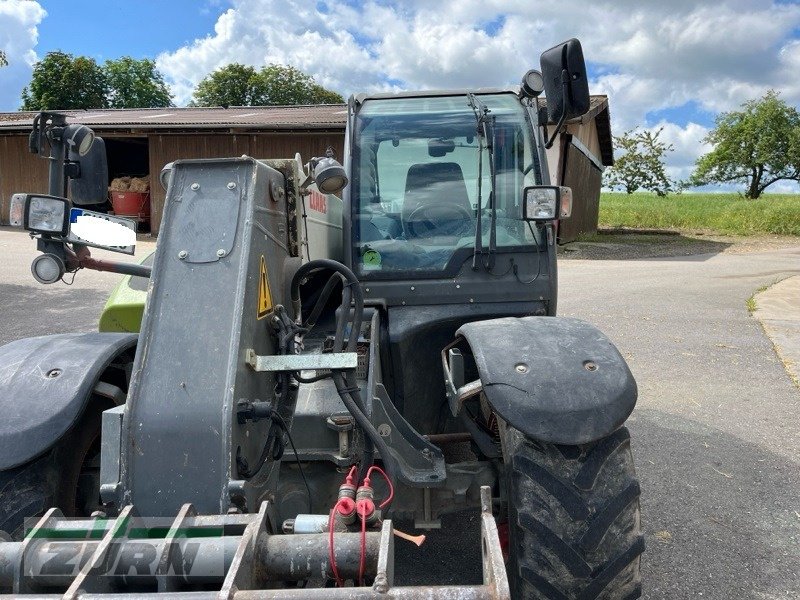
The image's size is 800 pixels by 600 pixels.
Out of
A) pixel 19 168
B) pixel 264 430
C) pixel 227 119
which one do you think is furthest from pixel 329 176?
pixel 19 168

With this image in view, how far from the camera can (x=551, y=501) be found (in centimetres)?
233

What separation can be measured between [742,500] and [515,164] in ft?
8.17

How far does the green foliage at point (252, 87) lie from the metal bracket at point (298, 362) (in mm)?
52676

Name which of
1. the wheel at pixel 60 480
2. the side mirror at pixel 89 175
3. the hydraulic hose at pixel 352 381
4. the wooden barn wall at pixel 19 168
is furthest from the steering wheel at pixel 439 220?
the wooden barn wall at pixel 19 168

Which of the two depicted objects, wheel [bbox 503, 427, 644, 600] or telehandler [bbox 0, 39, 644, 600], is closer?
telehandler [bbox 0, 39, 644, 600]

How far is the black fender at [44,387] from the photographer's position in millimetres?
2287

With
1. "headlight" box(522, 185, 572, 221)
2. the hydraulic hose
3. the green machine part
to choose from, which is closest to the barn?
the green machine part

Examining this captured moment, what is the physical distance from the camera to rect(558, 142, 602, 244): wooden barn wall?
775 inches

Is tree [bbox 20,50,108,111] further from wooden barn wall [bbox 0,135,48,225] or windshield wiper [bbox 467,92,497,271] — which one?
windshield wiper [bbox 467,92,497,271]

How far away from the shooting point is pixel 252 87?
5269cm

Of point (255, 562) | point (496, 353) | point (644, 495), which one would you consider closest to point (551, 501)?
point (496, 353)

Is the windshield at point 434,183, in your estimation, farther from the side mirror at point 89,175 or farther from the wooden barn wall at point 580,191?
the wooden barn wall at point 580,191

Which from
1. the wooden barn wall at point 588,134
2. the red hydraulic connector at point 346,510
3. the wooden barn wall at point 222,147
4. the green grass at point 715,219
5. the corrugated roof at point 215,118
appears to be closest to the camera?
the red hydraulic connector at point 346,510

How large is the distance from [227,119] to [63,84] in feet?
97.8
